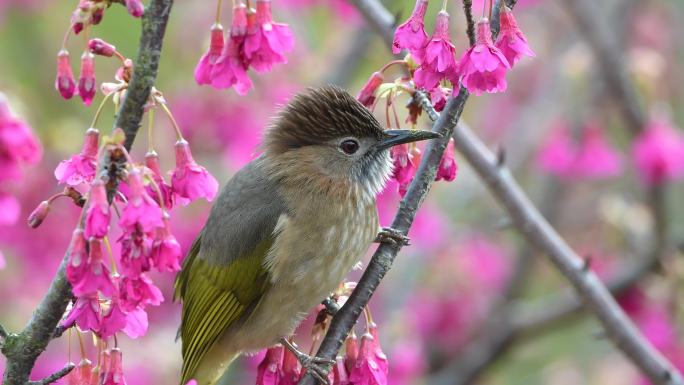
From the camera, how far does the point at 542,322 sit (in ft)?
20.7

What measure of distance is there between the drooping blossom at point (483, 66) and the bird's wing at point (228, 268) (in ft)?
3.88

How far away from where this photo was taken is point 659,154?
5715 millimetres

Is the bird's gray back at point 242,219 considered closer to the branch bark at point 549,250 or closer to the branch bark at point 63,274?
the branch bark at point 549,250

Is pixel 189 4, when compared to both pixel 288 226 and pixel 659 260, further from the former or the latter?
pixel 288 226

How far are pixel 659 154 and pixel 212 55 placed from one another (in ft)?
12.4

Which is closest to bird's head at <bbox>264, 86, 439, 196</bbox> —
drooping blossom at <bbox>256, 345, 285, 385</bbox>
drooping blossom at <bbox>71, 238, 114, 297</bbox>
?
drooping blossom at <bbox>256, 345, 285, 385</bbox>

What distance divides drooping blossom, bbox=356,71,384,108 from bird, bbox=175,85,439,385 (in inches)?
6.0

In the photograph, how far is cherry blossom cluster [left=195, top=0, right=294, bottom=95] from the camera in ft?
8.39

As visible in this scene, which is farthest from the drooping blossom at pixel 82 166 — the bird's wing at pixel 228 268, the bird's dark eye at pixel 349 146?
the bird's dark eye at pixel 349 146

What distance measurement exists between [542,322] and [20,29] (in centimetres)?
497

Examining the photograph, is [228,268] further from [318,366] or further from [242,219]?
[318,366]

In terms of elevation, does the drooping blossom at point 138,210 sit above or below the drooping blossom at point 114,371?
above

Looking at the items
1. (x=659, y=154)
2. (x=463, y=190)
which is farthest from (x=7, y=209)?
(x=463, y=190)

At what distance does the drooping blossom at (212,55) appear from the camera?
8.57 ft
